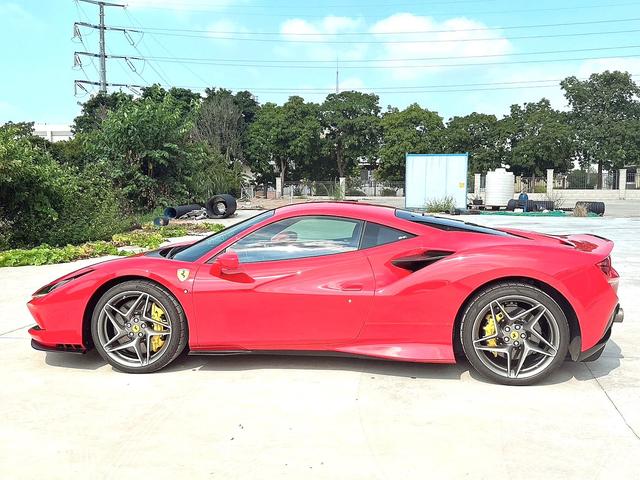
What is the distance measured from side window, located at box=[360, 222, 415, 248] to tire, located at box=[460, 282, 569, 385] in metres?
0.70

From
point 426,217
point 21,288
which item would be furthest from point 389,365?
point 21,288

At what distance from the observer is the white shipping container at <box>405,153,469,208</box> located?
1101 inches

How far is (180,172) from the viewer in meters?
23.0

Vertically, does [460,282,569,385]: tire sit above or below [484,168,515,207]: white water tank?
below

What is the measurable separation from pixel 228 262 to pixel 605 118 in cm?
6662

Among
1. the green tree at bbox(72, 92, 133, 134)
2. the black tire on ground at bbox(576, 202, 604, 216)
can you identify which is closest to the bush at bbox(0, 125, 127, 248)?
the black tire on ground at bbox(576, 202, 604, 216)

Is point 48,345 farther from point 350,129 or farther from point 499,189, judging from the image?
point 350,129

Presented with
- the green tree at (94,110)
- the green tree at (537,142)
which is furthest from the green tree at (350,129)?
the green tree at (94,110)

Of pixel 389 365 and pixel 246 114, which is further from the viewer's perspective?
pixel 246 114

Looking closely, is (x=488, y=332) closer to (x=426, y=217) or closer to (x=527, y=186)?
(x=426, y=217)

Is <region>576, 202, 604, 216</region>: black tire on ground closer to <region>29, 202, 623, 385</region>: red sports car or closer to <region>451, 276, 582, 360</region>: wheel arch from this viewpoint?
<region>29, 202, 623, 385</region>: red sports car

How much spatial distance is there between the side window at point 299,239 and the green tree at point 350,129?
57.9m

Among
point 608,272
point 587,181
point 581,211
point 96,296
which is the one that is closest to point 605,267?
point 608,272

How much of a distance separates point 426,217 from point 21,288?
5.80 metres
